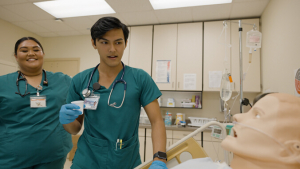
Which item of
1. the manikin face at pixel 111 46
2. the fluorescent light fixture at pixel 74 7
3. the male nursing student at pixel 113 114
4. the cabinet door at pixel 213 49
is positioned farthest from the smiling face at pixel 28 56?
the cabinet door at pixel 213 49

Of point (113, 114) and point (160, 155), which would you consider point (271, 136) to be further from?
point (113, 114)

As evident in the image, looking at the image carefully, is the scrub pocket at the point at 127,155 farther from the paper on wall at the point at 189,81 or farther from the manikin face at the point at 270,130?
the paper on wall at the point at 189,81

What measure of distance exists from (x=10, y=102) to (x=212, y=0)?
97.3 inches

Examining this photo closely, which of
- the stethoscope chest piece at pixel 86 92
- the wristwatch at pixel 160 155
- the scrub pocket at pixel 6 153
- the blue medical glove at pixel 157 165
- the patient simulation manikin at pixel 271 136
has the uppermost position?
the stethoscope chest piece at pixel 86 92

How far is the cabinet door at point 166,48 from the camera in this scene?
312cm

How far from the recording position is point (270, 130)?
1.84 feet

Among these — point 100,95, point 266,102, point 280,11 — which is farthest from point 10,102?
point 280,11

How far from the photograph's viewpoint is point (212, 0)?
2.53 m

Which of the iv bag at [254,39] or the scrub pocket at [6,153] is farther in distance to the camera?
the iv bag at [254,39]

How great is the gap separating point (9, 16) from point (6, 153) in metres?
→ 2.63

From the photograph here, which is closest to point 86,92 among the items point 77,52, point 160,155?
point 160,155

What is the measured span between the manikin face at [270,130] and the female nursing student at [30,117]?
135cm

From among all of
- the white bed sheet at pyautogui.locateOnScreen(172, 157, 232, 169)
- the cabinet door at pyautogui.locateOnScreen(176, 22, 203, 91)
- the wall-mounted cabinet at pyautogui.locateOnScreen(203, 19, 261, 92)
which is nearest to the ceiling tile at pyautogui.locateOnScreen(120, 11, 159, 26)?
the cabinet door at pyautogui.locateOnScreen(176, 22, 203, 91)

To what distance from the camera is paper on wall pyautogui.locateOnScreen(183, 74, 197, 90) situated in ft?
9.88
